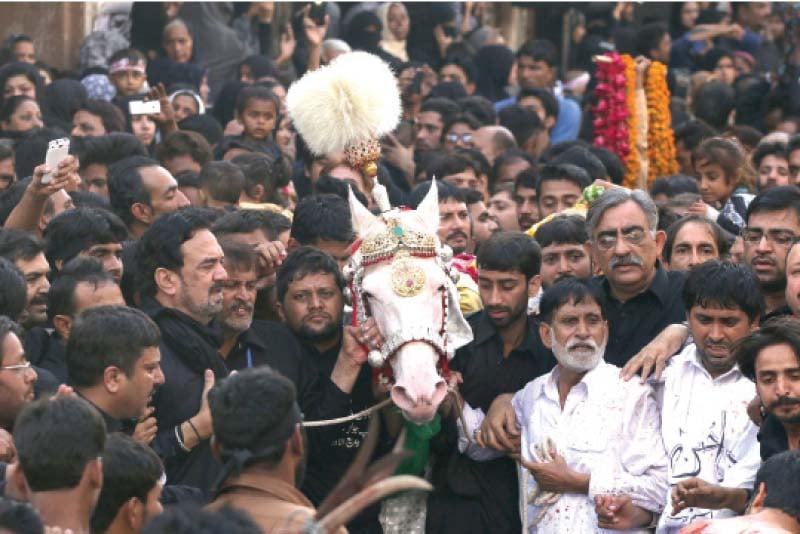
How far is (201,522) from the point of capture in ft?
14.1

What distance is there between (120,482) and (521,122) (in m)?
9.91

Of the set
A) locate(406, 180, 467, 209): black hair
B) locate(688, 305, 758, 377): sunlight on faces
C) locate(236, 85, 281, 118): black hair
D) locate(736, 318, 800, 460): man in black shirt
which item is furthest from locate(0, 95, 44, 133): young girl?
locate(736, 318, 800, 460): man in black shirt

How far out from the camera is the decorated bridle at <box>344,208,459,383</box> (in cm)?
693

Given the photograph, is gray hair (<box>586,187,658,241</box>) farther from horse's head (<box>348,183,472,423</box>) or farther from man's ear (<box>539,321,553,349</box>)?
horse's head (<box>348,183,472,423</box>)

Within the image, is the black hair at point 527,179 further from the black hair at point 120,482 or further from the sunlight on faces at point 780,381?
the black hair at point 120,482

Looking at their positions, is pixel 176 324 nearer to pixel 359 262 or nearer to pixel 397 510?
pixel 359 262

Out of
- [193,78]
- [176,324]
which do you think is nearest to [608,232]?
[176,324]

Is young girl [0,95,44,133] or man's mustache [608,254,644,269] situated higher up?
man's mustache [608,254,644,269]

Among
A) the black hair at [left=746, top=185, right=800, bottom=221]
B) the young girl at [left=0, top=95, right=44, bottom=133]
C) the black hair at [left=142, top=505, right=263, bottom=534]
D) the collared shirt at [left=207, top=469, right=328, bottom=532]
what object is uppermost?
the black hair at [left=746, top=185, right=800, bottom=221]

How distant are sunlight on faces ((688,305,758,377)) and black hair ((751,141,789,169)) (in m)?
4.86

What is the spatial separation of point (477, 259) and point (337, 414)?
1111mm

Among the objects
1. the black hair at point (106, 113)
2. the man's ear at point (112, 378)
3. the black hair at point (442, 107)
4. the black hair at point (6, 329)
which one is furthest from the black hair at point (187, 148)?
the man's ear at point (112, 378)

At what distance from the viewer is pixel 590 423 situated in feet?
24.0

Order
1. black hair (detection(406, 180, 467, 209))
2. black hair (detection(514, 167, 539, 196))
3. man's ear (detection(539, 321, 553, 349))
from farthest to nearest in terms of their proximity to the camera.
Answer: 1. black hair (detection(514, 167, 539, 196))
2. black hair (detection(406, 180, 467, 209))
3. man's ear (detection(539, 321, 553, 349))
